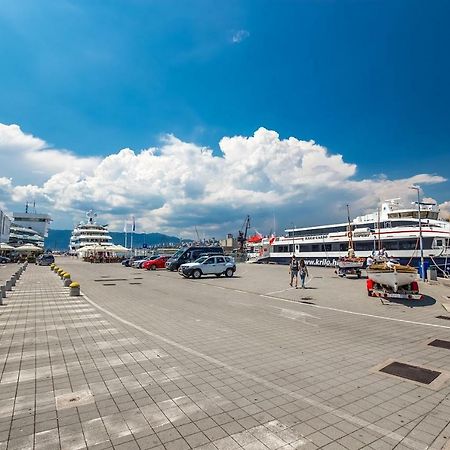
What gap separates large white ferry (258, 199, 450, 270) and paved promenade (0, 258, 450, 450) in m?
21.9

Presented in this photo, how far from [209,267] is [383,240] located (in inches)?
937

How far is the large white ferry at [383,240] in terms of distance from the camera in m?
35.2

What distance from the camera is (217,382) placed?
5.53 m

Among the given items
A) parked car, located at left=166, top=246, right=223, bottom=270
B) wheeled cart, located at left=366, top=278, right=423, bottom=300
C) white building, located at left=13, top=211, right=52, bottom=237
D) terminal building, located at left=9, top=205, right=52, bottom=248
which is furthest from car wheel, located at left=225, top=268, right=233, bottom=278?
white building, located at left=13, top=211, right=52, bottom=237

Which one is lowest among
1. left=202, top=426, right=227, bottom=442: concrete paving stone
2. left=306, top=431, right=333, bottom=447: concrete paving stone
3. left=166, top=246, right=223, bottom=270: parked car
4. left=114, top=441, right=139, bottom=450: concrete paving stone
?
left=306, top=431, right=333, bottom=447: concrete paving stone

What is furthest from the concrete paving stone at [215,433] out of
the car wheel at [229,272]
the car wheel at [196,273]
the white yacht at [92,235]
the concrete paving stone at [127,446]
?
the white yacht at [92,235]

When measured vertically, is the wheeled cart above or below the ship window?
below

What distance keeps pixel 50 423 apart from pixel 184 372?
2.36m

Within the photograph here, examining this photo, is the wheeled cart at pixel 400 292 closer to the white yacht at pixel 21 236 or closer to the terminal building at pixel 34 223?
the white yacht at pixel 21 236

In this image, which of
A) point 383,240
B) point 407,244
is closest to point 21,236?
point 383,240

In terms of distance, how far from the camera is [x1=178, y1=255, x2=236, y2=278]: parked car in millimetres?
26438

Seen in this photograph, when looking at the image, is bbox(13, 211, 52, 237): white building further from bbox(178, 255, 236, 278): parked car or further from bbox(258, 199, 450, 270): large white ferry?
bbox(178, 255, 236, 278): parked car

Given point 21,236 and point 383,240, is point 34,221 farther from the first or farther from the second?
point 383,240

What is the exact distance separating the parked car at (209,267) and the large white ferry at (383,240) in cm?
1307
